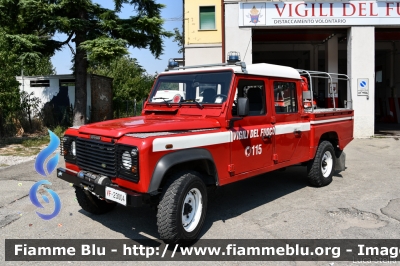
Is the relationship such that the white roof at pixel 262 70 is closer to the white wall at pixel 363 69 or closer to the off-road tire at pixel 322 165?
the off-road tire at pixel 322 165

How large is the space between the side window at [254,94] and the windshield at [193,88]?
0.30m

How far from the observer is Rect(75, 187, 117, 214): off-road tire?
5.18 m

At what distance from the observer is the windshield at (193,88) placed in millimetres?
4969

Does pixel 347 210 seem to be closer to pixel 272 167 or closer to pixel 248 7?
pixel 272 167

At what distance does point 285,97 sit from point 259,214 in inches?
75.0

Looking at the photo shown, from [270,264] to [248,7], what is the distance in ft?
40.1

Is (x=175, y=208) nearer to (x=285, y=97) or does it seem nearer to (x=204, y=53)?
(x=285, y=97)

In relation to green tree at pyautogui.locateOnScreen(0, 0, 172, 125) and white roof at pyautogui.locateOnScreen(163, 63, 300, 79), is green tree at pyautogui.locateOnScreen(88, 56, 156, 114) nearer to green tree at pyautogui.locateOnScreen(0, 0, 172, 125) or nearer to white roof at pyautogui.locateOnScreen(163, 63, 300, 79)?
green tree at pyautogui.locateOnScreen(0, 0, 172, 125)

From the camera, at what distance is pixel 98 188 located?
408 cm

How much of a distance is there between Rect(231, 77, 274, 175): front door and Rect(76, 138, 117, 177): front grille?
1.58 m

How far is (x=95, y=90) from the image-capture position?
55.7 ft

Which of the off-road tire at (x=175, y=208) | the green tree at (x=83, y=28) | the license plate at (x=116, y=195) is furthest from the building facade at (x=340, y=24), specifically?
the license plate at (x=116, y=195)

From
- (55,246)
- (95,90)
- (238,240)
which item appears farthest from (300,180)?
(95,90)

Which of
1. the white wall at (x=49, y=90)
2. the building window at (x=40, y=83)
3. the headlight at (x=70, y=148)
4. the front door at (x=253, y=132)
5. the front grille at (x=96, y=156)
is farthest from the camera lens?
the building window at (x=40, y=83)
